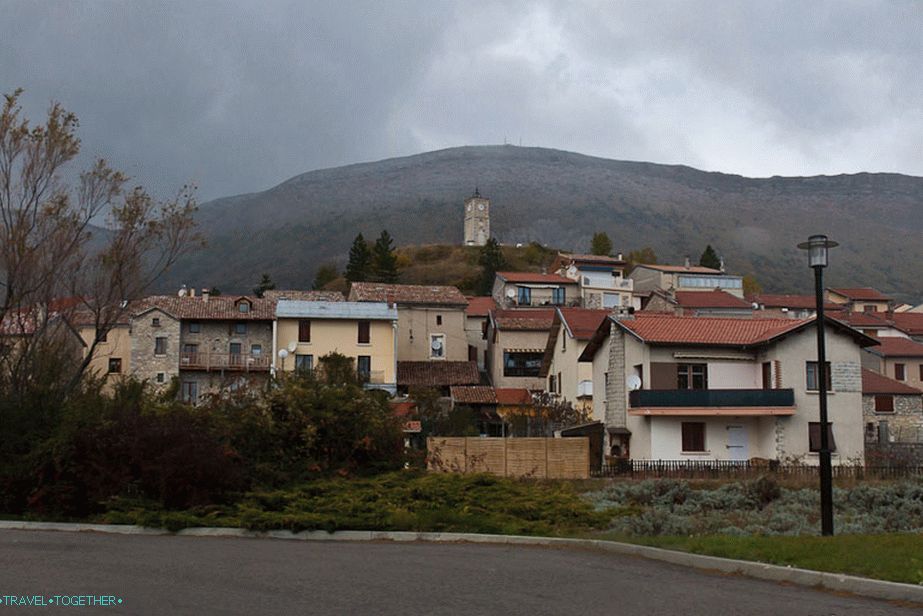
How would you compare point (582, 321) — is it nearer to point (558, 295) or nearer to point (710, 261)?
point (558, 295)

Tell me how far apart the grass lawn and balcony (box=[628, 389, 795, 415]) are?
2481 centimetres

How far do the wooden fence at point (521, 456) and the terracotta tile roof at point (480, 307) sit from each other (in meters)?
48.1

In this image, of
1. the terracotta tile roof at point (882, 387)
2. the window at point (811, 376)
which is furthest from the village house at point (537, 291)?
the window at point (811, 376)

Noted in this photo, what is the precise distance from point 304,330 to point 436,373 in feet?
34.4

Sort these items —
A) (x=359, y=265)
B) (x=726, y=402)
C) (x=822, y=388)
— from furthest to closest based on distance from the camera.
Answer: (x=359, y=265) < (x=726, y=402) < (x=822, y=388)

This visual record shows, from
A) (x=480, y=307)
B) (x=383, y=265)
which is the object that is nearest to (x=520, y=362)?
(x=480, y=307)

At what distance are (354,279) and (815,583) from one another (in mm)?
107127

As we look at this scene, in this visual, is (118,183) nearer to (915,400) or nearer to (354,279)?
(915,400)

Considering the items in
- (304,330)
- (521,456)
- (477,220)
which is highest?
(477,220)

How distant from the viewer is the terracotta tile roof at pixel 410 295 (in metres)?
73.8

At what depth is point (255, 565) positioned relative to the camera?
559 inches

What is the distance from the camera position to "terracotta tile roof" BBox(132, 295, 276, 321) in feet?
212

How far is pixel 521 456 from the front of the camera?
34438 mm

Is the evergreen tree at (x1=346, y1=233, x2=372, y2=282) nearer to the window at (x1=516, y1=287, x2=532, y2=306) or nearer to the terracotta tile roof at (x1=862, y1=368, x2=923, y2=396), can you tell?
the window at (x1=516, y1=287, x2=532, y2=306)
